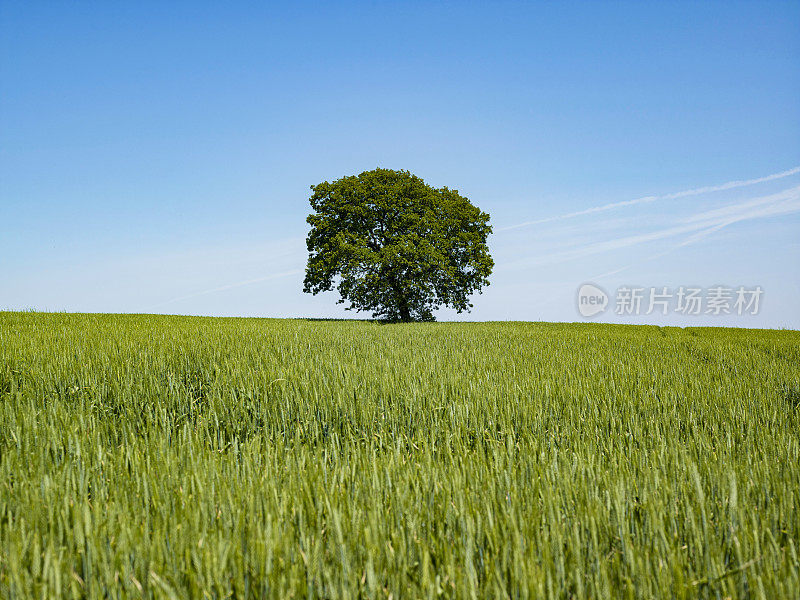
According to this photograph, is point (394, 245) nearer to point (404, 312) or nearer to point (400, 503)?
point (404, 312)

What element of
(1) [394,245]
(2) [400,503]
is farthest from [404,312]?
(2) [400,503]

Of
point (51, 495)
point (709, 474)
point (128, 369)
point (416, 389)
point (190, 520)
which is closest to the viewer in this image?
point (190, 520)

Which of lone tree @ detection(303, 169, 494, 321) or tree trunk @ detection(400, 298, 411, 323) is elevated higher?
lone tree @ detection(303, 169, 494, 321)

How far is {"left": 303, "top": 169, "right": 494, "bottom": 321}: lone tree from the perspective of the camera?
93.8ft

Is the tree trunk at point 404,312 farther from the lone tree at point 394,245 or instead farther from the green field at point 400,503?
the green field at point 400,503

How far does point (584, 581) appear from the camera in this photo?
1.64 m

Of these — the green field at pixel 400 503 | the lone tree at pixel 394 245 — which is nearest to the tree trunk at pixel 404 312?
the lone tree at pixel 394 245

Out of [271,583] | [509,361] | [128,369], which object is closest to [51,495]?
[271,583]

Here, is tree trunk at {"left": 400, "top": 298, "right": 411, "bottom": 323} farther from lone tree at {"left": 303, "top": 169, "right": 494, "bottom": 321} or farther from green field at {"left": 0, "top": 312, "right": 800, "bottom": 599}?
green field at {"left": 0, "top": 312, "right": 800, "bottom": 599}

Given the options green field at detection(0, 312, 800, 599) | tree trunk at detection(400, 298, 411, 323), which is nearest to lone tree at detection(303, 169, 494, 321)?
tree trunk at detection(400, 298, 411, 323)

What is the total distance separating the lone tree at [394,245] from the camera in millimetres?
28578

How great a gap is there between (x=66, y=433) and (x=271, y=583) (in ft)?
8.56

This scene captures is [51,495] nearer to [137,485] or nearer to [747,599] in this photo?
[137,485]

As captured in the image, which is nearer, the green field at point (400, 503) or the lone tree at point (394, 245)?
the green field at point (400, 503)
